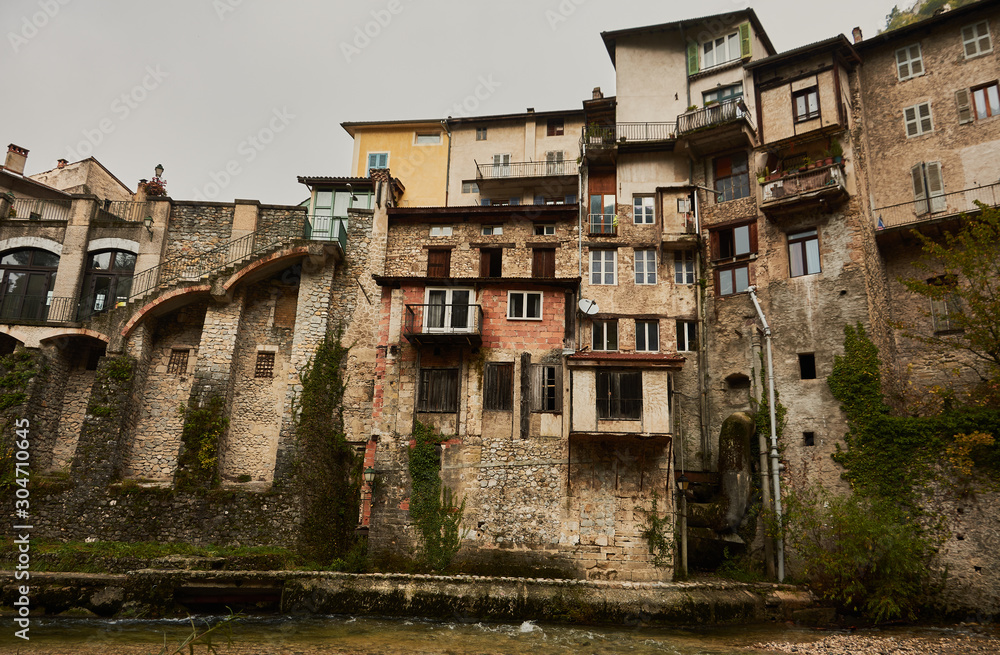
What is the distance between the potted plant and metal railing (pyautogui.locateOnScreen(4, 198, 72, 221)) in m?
33.1

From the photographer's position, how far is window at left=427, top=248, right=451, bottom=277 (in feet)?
85.6

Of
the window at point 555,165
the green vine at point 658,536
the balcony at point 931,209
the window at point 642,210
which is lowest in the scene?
the green vine at point 658,536

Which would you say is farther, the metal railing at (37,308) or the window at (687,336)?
the metal railing at (37,308)

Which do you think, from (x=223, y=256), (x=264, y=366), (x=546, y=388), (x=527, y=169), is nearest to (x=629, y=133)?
(x=527, y=169)

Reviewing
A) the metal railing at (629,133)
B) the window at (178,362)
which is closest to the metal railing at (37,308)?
the window at (178,362)

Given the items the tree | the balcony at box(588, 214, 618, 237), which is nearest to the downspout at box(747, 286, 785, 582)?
the tree

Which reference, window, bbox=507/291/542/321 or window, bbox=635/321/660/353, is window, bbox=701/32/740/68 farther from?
window, bbox=507/291/542/321

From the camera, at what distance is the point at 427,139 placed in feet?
110

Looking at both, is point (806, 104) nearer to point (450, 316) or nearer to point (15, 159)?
point (450, 316)

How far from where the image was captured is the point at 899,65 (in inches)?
992

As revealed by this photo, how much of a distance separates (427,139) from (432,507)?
20.5m

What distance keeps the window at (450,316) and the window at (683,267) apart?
859 cm

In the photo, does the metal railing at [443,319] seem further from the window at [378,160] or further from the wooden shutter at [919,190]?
the wooden shutter at [919,190]

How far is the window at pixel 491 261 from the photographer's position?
1023 inches
